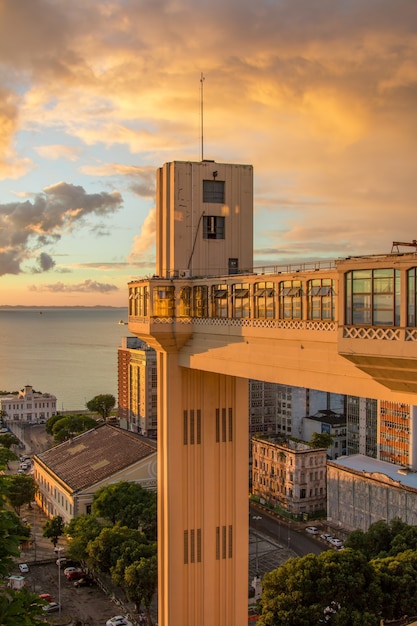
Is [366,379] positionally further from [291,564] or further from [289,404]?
[289,404]

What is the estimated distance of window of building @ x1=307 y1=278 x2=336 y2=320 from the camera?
490 inches

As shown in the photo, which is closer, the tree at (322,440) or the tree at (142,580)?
the tree at (142,580)

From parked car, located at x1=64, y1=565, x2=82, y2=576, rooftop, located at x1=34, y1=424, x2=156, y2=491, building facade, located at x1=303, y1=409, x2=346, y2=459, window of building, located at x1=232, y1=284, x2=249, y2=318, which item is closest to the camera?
window of building, located at x1=232, y1=284, x2=249, y2=318

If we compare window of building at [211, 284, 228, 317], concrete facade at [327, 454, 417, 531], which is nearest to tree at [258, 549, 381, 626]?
window of building at [211, 284, 228, 317]

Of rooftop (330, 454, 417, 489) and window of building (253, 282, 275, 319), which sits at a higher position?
window of building (253, 282, 275, 319)

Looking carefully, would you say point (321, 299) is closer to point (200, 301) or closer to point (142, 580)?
point (200, 301)

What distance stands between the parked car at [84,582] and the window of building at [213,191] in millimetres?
29810

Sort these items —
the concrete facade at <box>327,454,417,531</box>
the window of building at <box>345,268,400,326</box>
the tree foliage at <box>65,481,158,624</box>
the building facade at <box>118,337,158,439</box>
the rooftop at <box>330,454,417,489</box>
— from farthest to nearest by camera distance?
the building facade at <box>118,337,158,439</box>
the rooftop at <box>330,454,417,489</box>
the concrete facade at <box>327,454,417,531</box>
the tree foliage at <box>65,481,158,624</box>
the window of building at <box>345,268,400,326</box>

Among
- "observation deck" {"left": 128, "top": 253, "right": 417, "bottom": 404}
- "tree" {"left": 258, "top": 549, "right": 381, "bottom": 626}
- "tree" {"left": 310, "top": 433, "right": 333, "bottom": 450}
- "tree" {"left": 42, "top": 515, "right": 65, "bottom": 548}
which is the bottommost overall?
"tree" {"left": 42, "top": 515, "right": 65, "bottom": 548}

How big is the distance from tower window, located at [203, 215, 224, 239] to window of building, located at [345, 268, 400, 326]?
A: 8.01 meters

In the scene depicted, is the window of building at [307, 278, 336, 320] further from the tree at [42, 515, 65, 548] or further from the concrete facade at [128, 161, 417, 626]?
the tree at [42, 515, 65, 548]

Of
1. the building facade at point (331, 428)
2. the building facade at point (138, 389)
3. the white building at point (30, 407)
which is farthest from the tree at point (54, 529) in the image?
the white building at point (30, 407)

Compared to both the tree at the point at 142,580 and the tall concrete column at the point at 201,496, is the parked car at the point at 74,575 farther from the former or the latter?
the tall concrete column at the point at 201,496

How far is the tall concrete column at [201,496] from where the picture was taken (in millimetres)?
17625
